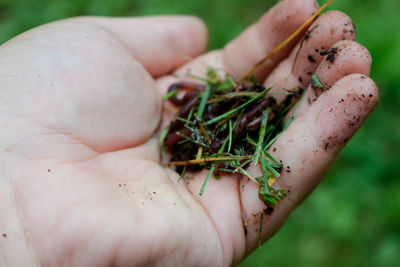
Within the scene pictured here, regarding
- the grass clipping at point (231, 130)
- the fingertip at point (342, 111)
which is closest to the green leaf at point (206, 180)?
the grass clipping at point (231, 130)

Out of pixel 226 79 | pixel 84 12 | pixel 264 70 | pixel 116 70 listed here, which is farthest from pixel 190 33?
pixel 84 12

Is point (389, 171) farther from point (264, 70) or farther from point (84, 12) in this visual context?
point (84, 12)

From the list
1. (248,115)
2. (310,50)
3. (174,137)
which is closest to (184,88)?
(174,137)

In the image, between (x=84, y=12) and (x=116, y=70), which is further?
(x=84, y=12)

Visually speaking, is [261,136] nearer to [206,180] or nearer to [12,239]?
[206,180]

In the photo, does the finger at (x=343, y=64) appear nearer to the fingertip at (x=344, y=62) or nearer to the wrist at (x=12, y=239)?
the fingertip at (x=344, y=62)

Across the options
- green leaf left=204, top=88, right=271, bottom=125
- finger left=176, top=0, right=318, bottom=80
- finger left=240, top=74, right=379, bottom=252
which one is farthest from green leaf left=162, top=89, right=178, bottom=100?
finger left=240, top=74, right=379, bottom=252
